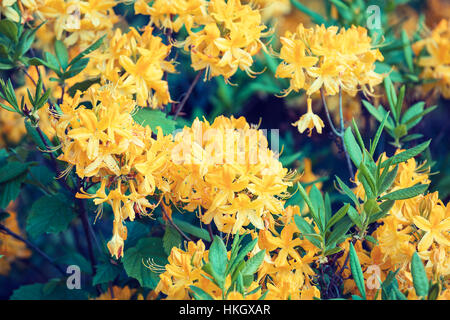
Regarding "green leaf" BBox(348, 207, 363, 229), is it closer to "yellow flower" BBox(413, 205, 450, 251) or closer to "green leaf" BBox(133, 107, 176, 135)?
"yellow flower" BBox(413, 205, 450, 251)

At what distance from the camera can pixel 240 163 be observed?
105 cm

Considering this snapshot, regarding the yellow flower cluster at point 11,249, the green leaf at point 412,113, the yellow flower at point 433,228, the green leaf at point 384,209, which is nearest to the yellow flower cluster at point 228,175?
the green leaf at point 384,209

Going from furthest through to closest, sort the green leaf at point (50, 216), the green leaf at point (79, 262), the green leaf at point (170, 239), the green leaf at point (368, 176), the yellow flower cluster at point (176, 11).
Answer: the green leaf at point (79, 262) → the green leaf at point (50, 216) → the yellow flower cluster at point (176, 11) → the green leaf at point (170, 239) → the green leaf at point (368, 176)

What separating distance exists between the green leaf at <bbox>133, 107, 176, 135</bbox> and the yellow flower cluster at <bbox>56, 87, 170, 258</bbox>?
17cm

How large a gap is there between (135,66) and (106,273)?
610 millimetres

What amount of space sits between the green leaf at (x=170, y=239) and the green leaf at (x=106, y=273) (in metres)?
0.25

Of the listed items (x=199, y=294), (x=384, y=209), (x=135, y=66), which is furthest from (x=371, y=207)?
(x=135, y=66)

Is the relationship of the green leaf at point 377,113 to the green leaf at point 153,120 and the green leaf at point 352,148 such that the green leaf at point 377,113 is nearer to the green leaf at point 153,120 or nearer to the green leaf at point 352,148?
the green leaf at point 352,148

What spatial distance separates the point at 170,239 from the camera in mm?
1257

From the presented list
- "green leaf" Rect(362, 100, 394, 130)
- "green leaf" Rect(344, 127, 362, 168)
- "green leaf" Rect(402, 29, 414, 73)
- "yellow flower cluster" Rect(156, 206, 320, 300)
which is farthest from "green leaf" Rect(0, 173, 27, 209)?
"green leaf" Rect(402, 29, 414, 73)

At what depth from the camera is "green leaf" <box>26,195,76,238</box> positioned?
1465mm

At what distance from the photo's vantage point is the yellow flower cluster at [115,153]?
1.04 metres

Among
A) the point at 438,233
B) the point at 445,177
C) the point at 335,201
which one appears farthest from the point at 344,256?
the point at 445,177

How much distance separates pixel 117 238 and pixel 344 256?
23.3 inches
